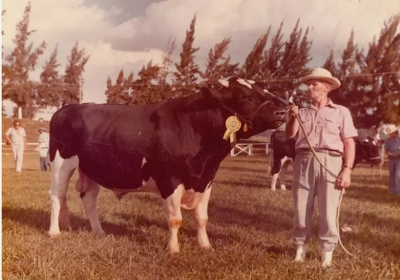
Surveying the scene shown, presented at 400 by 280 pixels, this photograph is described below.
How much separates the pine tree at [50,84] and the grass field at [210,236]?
803 millimetres

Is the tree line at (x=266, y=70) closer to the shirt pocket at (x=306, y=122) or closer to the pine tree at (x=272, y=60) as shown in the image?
the pine tree at (x=272, y=60)

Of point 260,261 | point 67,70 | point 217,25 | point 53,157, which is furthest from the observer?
point 53,157

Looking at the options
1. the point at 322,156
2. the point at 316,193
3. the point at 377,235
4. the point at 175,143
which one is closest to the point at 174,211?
the point at 175,143

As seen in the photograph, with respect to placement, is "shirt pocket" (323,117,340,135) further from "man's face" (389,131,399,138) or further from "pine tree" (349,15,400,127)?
"man's face" (389,131,399,138)

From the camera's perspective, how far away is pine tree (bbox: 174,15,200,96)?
363cm

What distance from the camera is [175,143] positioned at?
3.65m

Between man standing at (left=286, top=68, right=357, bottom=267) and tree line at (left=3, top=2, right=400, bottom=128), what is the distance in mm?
205

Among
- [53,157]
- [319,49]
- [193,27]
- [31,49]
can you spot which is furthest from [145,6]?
[53,157]

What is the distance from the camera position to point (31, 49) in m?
3.84

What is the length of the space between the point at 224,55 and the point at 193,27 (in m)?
0.34

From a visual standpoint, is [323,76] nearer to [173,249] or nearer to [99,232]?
[173,249]

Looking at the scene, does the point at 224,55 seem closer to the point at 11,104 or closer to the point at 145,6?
the point at 145,6

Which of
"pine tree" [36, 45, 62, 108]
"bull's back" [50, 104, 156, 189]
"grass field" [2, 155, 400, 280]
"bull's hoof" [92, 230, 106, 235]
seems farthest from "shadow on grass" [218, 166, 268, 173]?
"pine tree" [36, 45, 62, 108]

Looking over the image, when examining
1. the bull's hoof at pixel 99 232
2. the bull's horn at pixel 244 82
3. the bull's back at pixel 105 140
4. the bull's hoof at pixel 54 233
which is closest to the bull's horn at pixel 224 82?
the bull's horn at pixel 244 82
